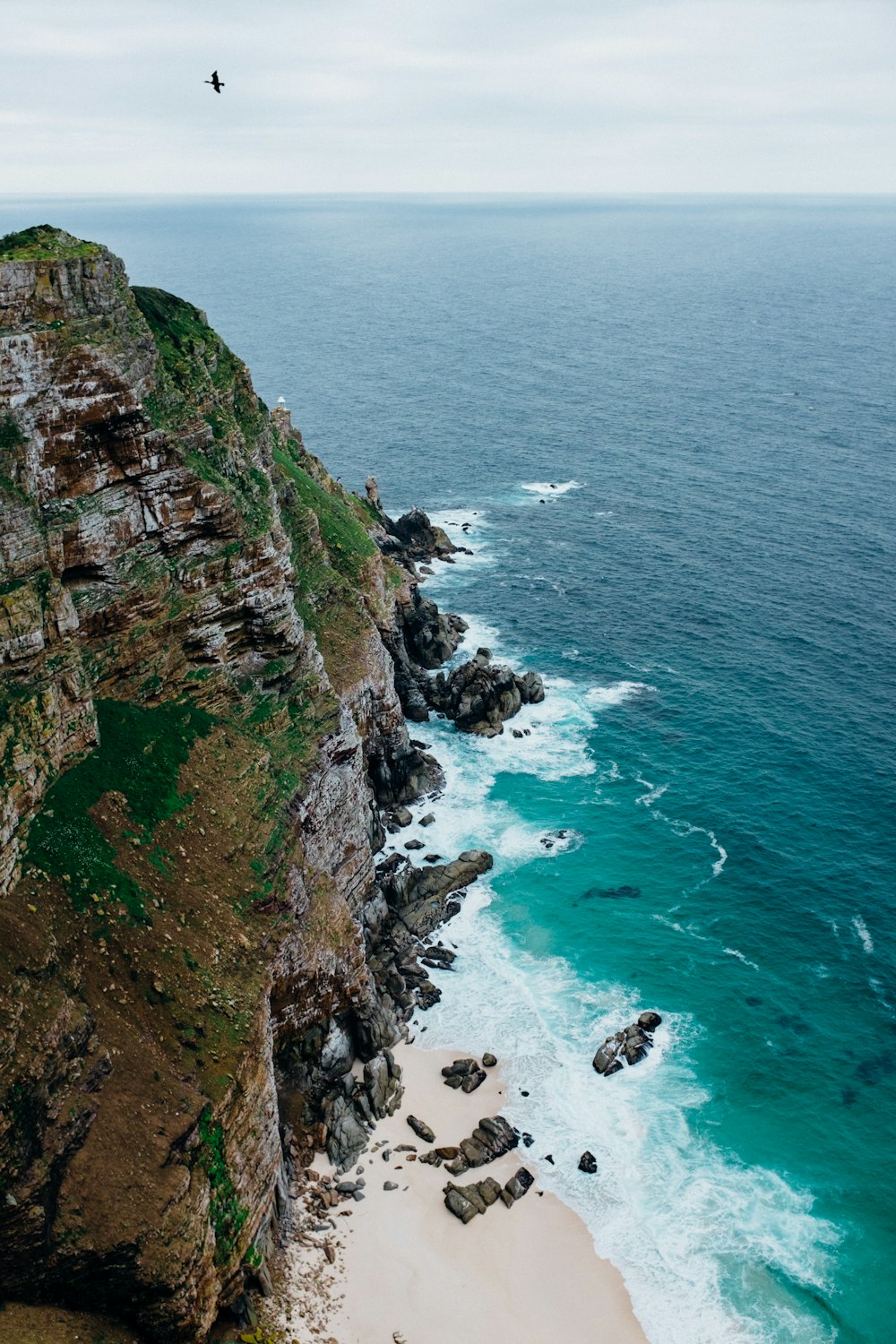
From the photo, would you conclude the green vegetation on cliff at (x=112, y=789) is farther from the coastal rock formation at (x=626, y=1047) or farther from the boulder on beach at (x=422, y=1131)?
the coastal rock formation at (x=626, y=1047)

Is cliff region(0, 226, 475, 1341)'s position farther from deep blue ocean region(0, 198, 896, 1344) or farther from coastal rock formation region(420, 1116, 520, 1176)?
deep blue ocean region(0, 198, 896, 1344)

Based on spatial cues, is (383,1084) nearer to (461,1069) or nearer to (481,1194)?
(461,1069)

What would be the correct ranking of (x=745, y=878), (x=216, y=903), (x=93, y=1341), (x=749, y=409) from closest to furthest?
(x=93, y=1341) → (x=216, y=903) → (x=745, y=878) → (x=749, y=409)

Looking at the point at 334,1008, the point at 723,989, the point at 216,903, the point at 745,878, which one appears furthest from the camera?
the point at 745,878

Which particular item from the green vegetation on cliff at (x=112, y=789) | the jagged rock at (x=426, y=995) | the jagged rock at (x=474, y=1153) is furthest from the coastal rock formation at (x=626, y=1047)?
the green vegetation on cliff at (x=112, y=789)

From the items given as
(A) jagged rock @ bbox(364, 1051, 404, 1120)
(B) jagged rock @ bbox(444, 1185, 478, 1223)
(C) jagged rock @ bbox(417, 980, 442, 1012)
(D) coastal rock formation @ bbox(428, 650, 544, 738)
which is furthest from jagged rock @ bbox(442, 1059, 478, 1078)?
(D) coastal rock formation @ bbox(428, 650, 544, 738)

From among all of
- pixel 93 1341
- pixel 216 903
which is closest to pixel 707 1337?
pixel 93 1341

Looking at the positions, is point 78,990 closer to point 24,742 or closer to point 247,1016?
point 247,1016

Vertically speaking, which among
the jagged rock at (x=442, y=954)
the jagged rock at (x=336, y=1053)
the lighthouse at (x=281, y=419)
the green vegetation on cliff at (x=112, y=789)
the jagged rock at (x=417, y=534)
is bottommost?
the jagged rock at (x=442, y=954)
